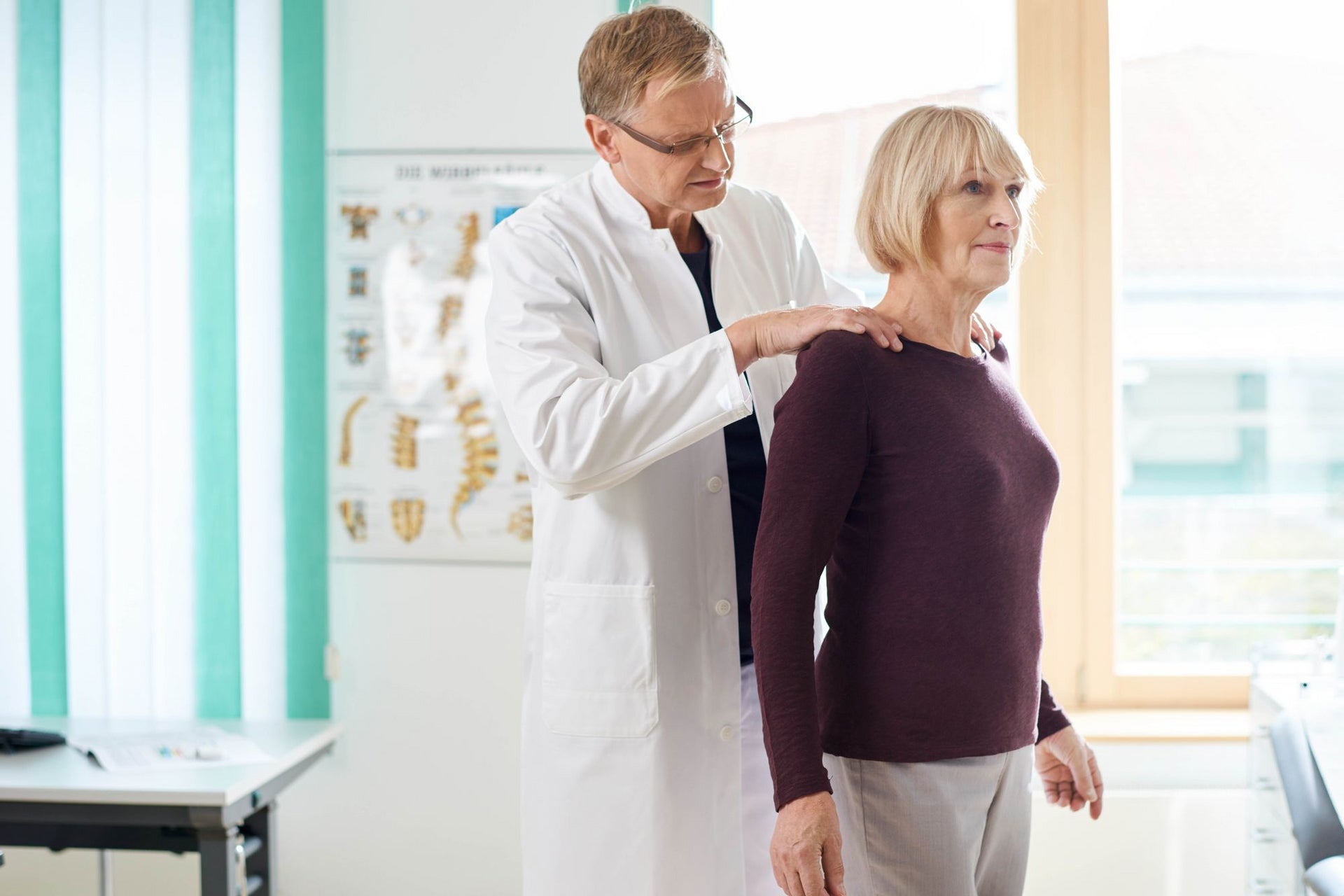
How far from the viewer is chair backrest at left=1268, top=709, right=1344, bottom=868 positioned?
1437 mm

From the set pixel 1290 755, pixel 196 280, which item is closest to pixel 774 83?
pixel 196 280

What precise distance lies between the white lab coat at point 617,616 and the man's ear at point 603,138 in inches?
2.9

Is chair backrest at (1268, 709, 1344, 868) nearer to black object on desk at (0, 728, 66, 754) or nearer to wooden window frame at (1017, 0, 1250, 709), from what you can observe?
wooden window frame at (1017, 0, 1250, 709)

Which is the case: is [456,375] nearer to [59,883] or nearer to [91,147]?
[91,147]

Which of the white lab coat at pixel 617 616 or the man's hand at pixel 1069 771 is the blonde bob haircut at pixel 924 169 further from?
the man's hand at pixel 1069 771

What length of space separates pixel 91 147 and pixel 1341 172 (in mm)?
2743

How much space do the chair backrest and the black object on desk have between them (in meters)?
2.09

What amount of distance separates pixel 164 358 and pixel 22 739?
0.83 meters

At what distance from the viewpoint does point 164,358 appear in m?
2.42

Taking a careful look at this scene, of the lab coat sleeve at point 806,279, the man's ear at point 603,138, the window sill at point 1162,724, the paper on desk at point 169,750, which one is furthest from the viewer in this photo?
the window sill at point 1162,724

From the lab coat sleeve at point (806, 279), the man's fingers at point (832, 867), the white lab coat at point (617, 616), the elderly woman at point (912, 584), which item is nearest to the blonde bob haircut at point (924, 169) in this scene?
the elderly woman at point (912, 584)

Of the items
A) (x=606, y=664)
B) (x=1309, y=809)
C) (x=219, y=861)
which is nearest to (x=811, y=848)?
(x=606, y=664)

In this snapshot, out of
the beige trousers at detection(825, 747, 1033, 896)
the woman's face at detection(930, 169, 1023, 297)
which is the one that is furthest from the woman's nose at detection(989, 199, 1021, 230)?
the beige trousers at detection(825, 747, 1033, 896)

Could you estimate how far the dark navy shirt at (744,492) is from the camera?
1384 mm
